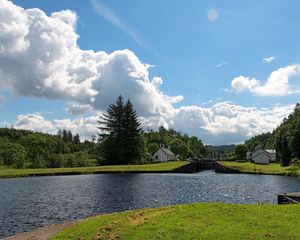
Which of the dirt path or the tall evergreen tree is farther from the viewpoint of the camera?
the tall evergreen tree

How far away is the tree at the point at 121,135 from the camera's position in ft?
454

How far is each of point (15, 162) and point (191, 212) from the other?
422 feet

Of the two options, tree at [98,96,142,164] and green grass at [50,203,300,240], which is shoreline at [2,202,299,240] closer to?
green grass at [50,203,300,240]

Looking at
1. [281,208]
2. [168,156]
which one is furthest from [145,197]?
[168,156]

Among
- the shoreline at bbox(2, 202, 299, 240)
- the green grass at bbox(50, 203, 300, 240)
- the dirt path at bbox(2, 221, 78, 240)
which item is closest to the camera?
the green grass at bbox(50, 203, 300, 240)

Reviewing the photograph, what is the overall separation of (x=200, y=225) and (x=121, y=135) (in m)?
121

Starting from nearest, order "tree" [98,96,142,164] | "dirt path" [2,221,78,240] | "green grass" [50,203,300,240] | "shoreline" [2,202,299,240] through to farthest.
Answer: "green grass" [50,203,300,240] < "shoreline" [2,202,299,240] < "dirt path" [2,221,78,240] < "tree" [98,96,142,164]

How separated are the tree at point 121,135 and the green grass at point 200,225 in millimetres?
111929

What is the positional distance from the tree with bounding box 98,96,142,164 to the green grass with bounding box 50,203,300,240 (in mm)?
111929

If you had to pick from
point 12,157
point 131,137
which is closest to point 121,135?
point 131,137

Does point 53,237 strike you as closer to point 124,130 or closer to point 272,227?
point 272,227

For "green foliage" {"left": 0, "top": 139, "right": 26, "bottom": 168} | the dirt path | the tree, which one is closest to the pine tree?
the tree

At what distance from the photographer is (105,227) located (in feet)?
77.5

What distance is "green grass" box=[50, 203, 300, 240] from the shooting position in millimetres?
20000
